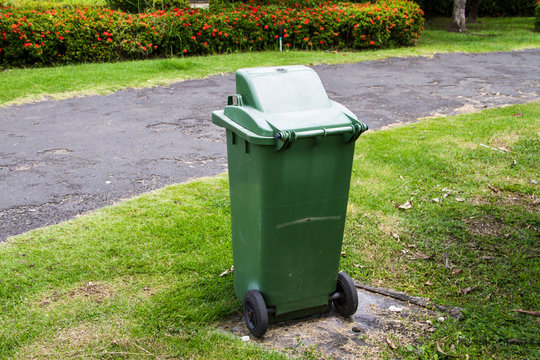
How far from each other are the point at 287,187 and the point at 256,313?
2.55 ft

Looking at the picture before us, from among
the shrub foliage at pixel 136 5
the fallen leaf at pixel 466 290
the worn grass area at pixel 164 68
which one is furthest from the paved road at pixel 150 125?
the shrub foliage at pixel 136 5

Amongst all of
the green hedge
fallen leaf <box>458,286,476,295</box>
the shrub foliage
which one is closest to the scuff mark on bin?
fallen leaf <box>458,286,476,295</box>

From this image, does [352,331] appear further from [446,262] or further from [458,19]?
[458,19]

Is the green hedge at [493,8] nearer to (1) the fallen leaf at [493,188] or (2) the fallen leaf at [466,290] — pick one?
(1) the fallen leaf at [493,188]

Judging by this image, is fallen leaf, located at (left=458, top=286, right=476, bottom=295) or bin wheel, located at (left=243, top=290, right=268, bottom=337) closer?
Result: bin wheel, located at (left=243, top=290, right=268, bottom=337)

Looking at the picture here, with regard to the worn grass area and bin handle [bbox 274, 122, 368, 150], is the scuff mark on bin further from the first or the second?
the worn grass area

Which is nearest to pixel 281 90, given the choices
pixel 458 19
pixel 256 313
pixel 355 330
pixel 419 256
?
pixel 256 313

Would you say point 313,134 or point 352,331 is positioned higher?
point 313,134

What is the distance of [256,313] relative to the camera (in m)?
2.92

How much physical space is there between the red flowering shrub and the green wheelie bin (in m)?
8.59

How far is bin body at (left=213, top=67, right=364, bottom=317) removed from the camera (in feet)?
8.77

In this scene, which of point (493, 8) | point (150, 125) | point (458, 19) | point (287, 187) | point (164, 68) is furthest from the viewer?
point (493, 8)

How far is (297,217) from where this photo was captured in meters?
2.83

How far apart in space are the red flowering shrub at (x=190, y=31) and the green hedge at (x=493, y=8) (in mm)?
7827
